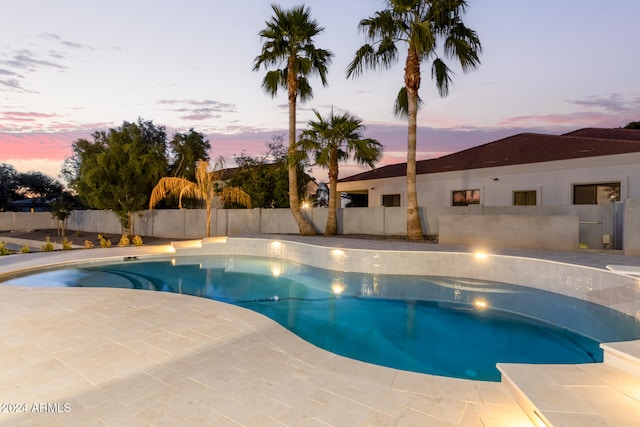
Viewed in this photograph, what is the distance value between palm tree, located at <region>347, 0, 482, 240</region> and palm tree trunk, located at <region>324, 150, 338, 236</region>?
3.20 metres

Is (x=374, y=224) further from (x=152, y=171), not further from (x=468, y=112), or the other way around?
(x=152, y=171)

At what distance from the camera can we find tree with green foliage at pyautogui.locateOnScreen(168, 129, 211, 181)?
68.0 feet

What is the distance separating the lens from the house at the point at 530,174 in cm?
1221

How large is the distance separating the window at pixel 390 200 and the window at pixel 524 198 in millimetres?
5846

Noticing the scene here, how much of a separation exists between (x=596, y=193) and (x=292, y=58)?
44.2 feet

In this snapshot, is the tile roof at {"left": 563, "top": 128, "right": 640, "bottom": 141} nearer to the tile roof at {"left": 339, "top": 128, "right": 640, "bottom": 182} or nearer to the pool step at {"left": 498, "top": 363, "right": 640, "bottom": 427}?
the tile roof at {"left": 339, "top": 128, "right": 640, "bottom": 182}

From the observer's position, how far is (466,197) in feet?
52.5

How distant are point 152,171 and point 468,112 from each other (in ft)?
58.3

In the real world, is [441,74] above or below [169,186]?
above

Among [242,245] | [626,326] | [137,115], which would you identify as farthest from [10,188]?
[626,326]

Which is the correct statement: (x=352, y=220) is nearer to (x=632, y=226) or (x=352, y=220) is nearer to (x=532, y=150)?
(x=532, y=150)

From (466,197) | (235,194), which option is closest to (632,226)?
(466,197)

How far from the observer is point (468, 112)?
58.4ft

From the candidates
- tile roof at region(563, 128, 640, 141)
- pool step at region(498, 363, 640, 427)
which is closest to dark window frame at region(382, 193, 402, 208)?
tile roof at region(563, 128, 640, 141)
